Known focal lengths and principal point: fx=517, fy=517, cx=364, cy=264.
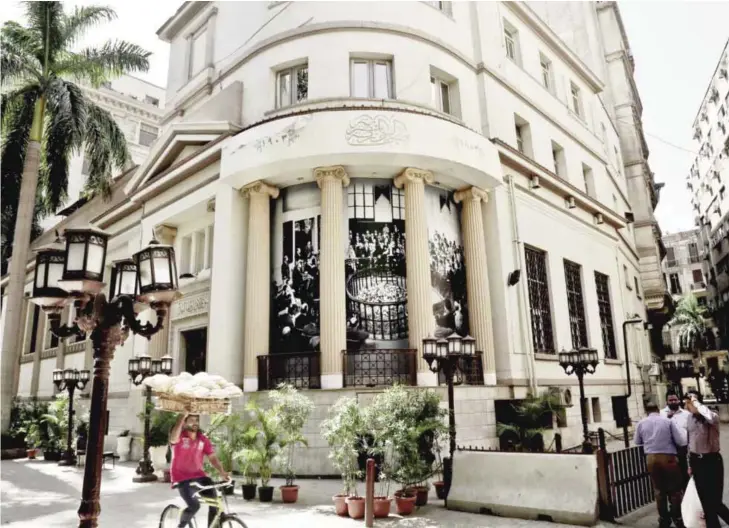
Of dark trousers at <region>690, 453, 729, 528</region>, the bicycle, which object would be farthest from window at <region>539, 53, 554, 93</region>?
the bicycle

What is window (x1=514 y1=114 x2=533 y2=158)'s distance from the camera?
20125 millimetres

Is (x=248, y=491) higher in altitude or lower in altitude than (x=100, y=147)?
lower

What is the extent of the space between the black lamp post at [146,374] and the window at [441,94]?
37.8ft

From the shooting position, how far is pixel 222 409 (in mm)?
7355

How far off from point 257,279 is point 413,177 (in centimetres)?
540

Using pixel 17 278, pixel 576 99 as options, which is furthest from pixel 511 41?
pixel 17 278

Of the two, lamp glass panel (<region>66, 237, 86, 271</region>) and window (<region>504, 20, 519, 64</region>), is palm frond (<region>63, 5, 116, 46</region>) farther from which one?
lamp glass panel (<region>66, 237, 86, 271</region>)

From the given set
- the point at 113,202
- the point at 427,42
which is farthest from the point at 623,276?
the point at 113,202

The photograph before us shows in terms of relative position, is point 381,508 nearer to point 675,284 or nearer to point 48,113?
point 48,113

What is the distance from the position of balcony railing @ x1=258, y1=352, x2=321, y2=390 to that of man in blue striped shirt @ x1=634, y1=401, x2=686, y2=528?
832 centimetres

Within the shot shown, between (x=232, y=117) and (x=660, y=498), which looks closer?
(x=660, y=498)

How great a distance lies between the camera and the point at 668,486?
24.8ft

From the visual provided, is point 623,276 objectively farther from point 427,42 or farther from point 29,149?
point 29,149

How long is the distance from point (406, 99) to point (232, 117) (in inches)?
235
